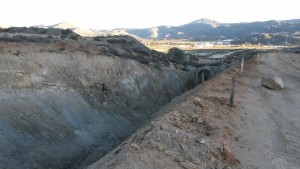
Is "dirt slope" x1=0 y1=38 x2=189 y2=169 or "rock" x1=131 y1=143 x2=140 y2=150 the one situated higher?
"rock" x1=131 y1=143 x2=140 y2=150

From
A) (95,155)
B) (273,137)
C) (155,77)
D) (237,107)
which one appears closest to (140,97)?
(155,77)

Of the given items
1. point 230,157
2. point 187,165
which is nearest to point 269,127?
point 230,157

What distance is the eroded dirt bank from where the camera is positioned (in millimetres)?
12555

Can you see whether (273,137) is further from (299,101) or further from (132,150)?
(299,101)

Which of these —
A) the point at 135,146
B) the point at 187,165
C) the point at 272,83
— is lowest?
the point at 272,83

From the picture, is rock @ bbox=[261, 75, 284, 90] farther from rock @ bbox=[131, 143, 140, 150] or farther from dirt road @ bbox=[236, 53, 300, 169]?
rock @ bbox=[131, 143, 140, 150]

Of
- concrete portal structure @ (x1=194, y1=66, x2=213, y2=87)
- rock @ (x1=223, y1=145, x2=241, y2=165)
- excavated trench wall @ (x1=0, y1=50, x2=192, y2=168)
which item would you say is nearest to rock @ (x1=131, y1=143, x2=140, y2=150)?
rock @ (x1=223, y1=145, x2=241, y2=165)

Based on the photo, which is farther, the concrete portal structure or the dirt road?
the concrete portal structure

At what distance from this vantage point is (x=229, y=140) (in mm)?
15859

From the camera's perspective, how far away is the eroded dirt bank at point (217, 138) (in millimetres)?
12555

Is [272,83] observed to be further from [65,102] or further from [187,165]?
[187,165]

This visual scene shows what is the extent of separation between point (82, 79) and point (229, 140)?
1771 centimetres

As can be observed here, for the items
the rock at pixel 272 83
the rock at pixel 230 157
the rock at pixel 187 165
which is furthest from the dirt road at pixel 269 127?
the rock at pixel 187 165

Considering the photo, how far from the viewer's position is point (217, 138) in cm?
1559
